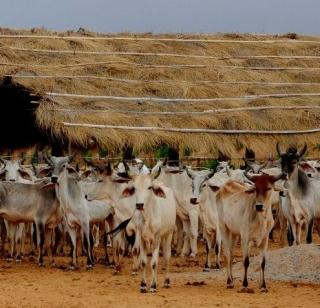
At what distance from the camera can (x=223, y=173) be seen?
19.8m

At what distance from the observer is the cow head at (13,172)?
18.7 meters

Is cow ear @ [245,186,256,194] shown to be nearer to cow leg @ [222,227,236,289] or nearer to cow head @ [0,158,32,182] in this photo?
cow leg @ [222,227,236,289]

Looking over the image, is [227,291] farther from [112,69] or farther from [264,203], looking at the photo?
[112,69]

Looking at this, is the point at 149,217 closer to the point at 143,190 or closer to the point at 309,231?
the point at 143,190

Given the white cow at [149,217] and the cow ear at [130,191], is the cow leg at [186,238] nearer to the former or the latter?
the white cow at [149,217]

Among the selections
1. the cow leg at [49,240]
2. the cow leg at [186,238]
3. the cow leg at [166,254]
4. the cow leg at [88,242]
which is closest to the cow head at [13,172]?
the cow leg at [49,240]

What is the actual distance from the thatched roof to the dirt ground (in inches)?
229

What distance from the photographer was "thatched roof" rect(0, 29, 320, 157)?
2148 cm

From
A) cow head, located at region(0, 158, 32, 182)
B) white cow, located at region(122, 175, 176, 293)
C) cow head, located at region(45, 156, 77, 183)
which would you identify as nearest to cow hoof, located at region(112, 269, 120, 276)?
white cow, located at region(122, 175, 176, 293)

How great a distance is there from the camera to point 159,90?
23672 millimetres

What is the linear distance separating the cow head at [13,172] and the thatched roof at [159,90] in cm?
188

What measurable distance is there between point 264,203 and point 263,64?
A: 13.7 metres

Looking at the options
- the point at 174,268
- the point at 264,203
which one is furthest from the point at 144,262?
the point at 174,268

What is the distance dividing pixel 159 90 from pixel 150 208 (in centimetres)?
1034
